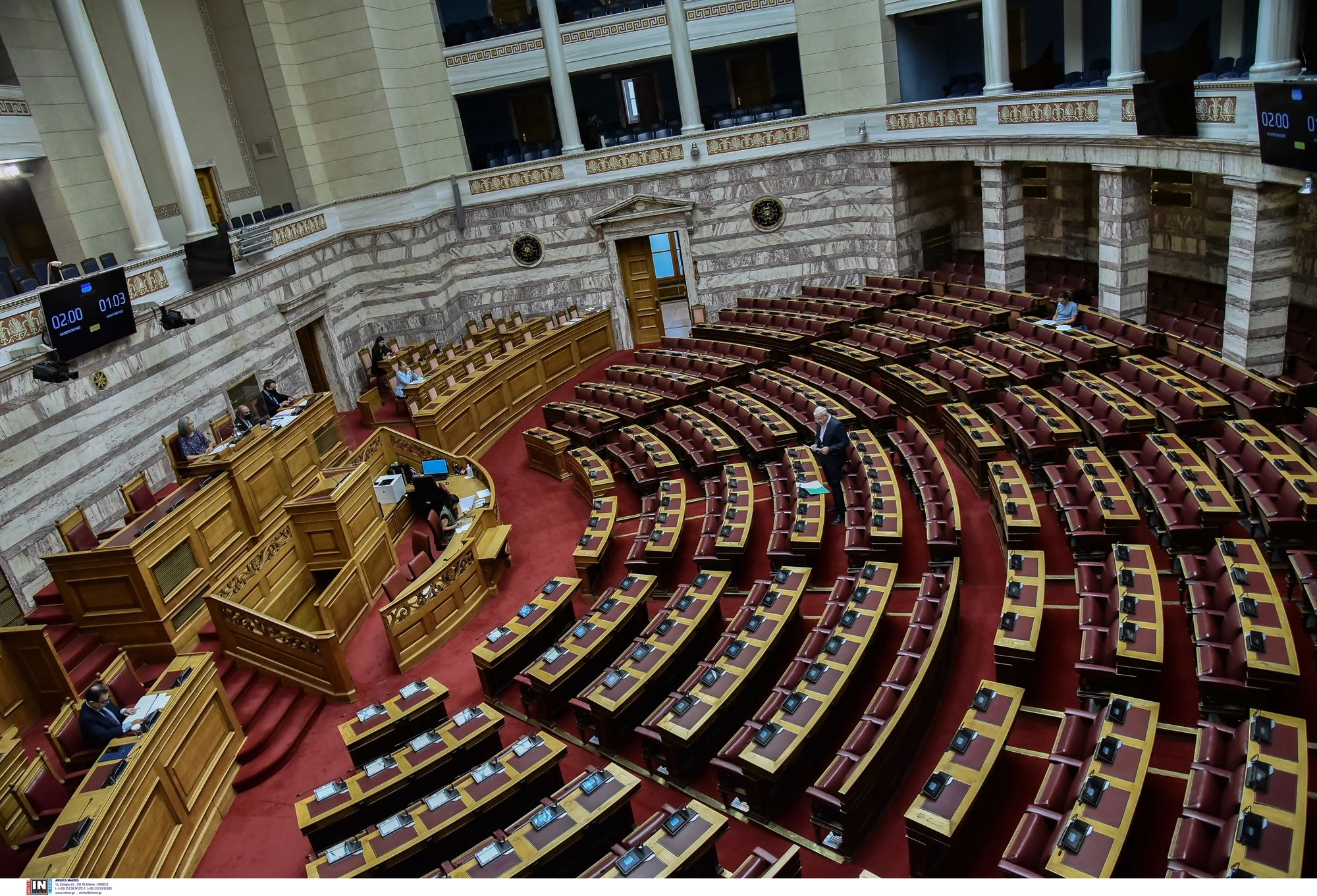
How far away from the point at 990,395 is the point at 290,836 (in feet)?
32.5

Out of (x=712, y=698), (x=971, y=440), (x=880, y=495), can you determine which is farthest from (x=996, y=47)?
(x=712, y=698)

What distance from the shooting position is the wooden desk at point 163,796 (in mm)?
5961

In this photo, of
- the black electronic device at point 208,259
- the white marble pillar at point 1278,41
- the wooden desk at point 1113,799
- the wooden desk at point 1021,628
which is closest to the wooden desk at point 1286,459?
the wooden desk at point 1021,628

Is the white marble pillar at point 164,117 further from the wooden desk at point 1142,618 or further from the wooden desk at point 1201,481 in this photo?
the wooden desk at point 1201,481

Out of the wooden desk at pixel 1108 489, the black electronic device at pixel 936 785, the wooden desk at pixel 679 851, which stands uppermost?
the wooden desk at pixel 1108 489

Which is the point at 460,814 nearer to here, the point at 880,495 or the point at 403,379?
the point at 880,495

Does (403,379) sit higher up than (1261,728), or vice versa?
(403,379)

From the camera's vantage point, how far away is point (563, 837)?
228 inches

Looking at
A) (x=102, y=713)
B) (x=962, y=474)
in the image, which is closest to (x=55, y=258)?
(x=102, y=713)

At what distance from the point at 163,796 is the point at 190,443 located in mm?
5143

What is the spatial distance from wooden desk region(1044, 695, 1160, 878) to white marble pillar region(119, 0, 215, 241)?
526 inches

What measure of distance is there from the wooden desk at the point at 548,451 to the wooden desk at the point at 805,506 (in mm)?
3884

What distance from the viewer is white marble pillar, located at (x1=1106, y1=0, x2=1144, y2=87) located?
39.9 feet

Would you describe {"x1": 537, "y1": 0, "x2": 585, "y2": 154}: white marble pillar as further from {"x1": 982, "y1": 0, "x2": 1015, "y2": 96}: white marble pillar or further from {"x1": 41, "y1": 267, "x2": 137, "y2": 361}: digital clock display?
{"x1": 41, "y1": 267, "x2": 137, "y2": 361}: digital clock display
